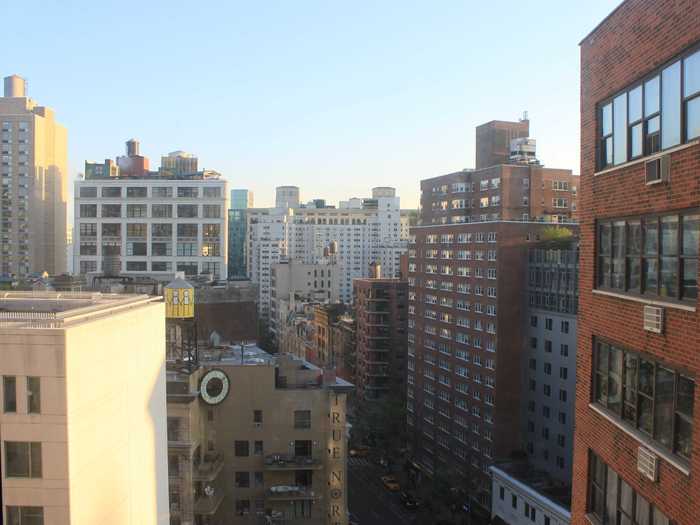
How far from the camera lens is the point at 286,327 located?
122 m

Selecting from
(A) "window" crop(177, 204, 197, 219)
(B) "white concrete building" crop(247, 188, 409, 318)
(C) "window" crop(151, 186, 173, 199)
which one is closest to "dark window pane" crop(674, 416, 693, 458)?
(A) "window" crop(177, 204, 197, 219)

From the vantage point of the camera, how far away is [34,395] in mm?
14469

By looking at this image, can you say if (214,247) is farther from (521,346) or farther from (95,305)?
(95,305)

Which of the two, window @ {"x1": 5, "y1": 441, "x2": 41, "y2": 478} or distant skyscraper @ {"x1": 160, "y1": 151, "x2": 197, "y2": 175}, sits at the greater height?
distant skyscraper @ {"x1": 160, "y1": 151, "x2": 197, "y2": 175}

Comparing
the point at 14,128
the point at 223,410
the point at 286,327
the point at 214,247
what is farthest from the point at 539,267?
the point at 14,128

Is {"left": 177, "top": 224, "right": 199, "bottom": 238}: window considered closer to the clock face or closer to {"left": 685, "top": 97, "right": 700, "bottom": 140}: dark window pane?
the clock face

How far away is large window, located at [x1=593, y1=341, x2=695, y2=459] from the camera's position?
369 inches

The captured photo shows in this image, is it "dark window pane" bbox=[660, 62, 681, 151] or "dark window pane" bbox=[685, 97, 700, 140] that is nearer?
"dark window pane" bbox=[685, 97, 700, 140]

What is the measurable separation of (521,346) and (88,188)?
43.0 metres

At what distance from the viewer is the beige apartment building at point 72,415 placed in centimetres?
1443

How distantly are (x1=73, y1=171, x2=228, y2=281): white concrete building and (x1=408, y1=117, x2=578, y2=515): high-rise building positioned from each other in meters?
27.7

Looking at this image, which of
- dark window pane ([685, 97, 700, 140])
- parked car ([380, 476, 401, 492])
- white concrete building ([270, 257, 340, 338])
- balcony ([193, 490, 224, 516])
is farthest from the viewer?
white concrete building ([270, 257, 340, 338])

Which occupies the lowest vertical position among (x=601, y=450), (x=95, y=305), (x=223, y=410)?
(x=223, y=410)

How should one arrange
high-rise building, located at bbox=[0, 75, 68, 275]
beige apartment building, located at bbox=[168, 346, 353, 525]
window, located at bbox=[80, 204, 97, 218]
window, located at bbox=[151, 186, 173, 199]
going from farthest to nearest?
1. high-rise building, located at bbox=[0, 75, 68, 275]
2. window, located at bbox=[151, 186, 173, 199]
3. window, located at bbox=[80, 204, 97, 218]
4. beige apartment building, located at bbox=[168, 346, 353, 525]
